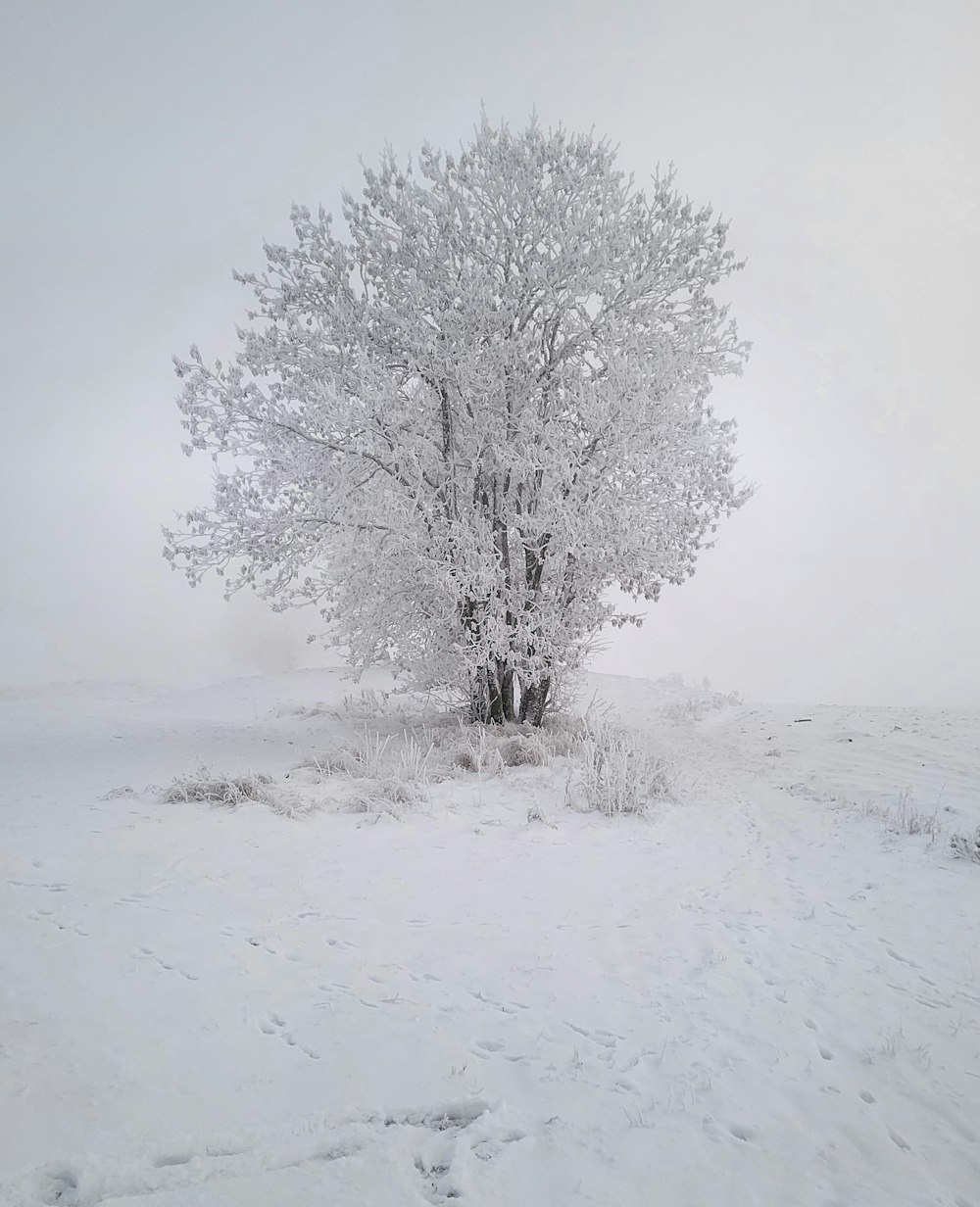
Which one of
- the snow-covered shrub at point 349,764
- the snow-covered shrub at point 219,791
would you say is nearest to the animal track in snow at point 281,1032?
the snow-covered shrub at point 219,791

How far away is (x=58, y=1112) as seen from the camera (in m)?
1.77

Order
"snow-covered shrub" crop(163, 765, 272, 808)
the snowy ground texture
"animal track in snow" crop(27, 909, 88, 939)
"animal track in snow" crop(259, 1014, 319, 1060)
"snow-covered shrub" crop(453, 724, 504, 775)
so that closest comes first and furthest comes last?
the snowy ground texture
"animal track in snow" crop(259, 1014, 319, 1060)
"animal track in snow" crop(27, 909, 88, 939)
"snow-covered shrub" crop(163, 765, 272, 808)
"snow-covered shrub" crop(453, 724, 504, 775)

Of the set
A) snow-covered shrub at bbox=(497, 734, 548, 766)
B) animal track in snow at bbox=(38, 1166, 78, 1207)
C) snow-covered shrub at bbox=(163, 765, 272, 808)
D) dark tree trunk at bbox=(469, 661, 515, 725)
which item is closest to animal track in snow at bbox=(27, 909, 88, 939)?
animal track in snow at bbox=(38, 1166, 78, 1207)

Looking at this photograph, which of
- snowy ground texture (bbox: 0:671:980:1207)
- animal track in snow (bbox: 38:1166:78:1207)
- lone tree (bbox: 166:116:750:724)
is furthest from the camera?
lone tree (bbox: 166:116:750:724)

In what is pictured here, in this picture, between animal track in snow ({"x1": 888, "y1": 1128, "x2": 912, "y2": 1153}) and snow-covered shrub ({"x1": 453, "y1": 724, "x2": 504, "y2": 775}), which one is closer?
animal track in snow ({"x1": 888, "y1": 1128, "x2": 912, "y2": 1153})

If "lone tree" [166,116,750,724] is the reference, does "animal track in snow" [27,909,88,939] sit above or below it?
below

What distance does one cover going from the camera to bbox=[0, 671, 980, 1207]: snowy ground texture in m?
1.79

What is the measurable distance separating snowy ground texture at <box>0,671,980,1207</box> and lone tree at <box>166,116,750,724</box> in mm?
3895

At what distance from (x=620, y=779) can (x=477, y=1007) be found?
10.7 feet

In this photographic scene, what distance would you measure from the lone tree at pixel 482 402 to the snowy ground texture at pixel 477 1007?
3.89 m

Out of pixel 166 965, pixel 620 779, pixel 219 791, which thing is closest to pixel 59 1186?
pixel 166 965

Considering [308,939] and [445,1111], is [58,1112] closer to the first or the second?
[445,1111]

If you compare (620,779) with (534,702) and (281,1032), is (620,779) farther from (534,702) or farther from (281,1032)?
(534,702)

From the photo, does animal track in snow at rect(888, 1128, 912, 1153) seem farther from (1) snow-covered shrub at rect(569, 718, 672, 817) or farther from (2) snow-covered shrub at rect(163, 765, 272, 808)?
(2) snow-covered shrub at rect(163, 765, 272, 808)
